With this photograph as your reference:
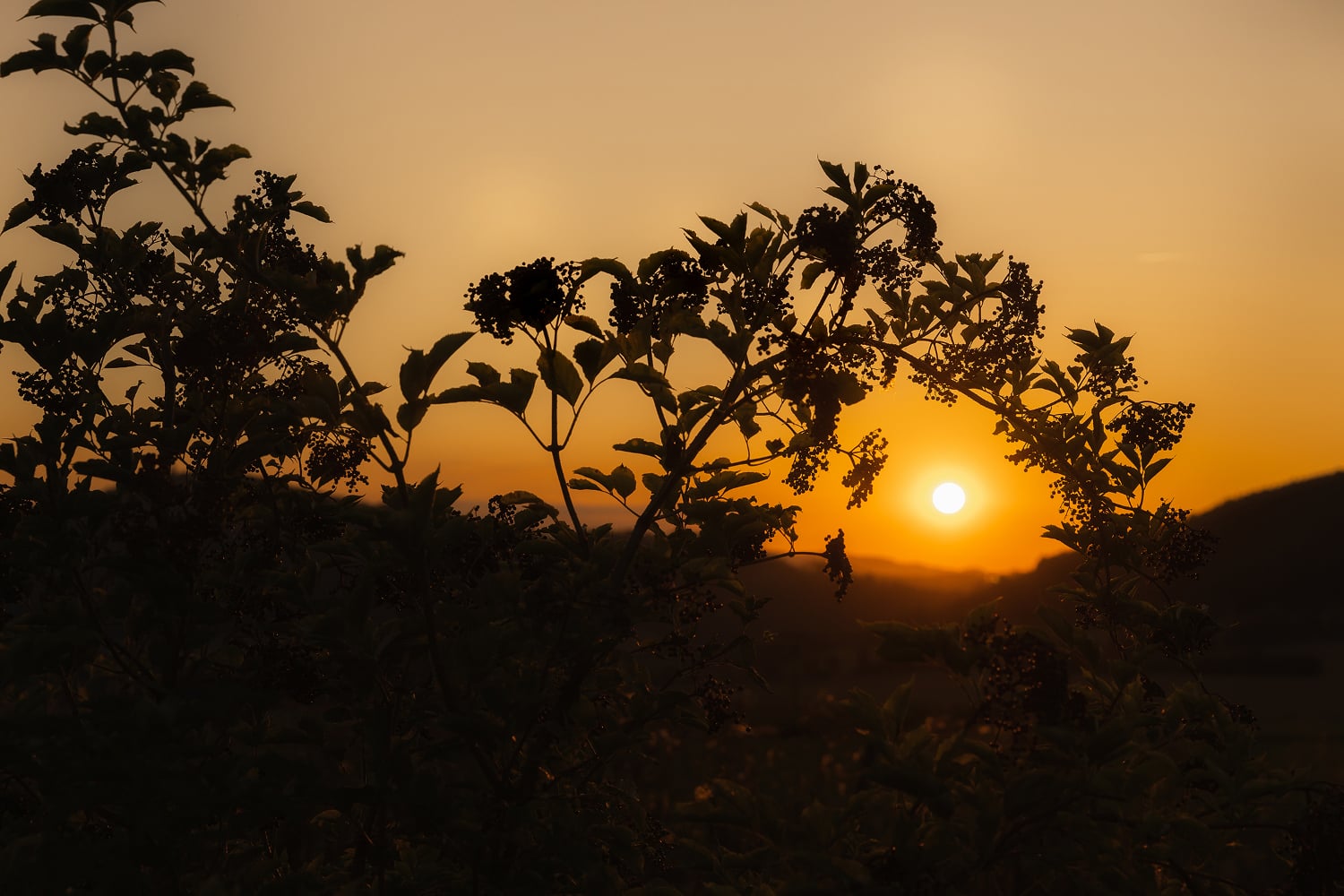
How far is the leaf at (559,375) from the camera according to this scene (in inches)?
191

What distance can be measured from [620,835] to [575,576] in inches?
51.5

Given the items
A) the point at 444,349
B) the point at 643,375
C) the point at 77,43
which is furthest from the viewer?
the point at 77,43

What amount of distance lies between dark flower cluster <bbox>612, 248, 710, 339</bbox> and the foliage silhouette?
2cm

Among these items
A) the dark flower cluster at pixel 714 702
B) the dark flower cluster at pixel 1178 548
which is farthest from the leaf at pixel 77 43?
the dark flower cluster at pixel 1178 548

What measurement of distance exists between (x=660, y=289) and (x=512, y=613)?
1674mm

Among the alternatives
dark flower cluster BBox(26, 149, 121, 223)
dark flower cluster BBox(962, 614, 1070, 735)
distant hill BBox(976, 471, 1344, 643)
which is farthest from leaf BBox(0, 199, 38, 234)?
distant hill BBox(976, 471, 1344, 643)

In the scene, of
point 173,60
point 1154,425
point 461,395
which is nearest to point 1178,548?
point 1154,425

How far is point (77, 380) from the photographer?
603 centimetres

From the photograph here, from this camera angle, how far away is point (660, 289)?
5078 mm

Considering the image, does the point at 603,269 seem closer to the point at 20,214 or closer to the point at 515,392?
the point at 515,392

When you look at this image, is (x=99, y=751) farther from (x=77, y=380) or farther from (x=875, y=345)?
(x=875, y=345)

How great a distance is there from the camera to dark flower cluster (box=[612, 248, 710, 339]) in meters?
5.00

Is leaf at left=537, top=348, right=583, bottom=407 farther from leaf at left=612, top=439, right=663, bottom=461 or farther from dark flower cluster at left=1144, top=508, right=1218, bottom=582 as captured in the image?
dark flower cluster at left=1144, top=508, right=1218, bottom=582

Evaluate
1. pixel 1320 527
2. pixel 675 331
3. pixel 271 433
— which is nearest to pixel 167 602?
pixel 271 433
